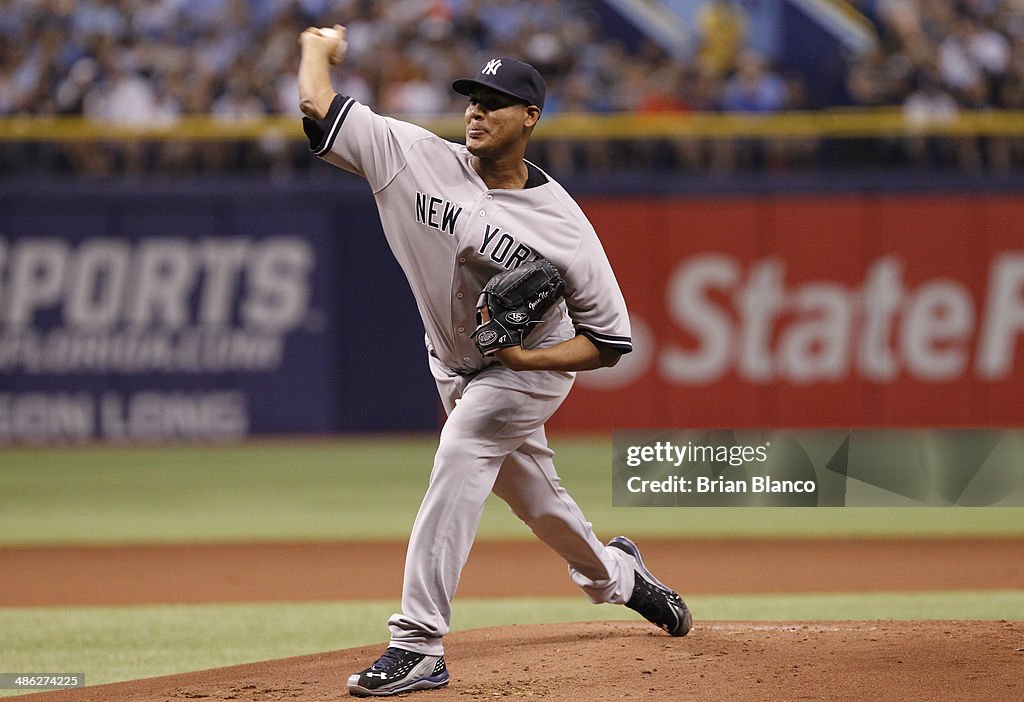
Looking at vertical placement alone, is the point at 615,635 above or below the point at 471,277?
below

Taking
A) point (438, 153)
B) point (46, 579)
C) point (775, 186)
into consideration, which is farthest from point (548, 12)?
point (438, 153)

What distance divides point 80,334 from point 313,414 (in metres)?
2.09

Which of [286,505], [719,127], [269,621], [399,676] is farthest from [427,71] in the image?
[399,676]

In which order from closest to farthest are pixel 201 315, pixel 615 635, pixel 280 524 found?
1. pixel 615 635
2. pixel 280 524
3. pixel 201 315

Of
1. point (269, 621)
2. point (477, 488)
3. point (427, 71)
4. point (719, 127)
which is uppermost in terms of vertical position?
point (427, 71)

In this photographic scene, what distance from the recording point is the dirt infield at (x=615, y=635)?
14.5 feet

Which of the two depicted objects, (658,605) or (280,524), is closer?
(658,605)

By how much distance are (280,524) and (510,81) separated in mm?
5644

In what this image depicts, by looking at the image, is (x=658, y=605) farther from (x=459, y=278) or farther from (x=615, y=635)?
(x=459, y=278)

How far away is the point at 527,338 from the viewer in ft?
15.5

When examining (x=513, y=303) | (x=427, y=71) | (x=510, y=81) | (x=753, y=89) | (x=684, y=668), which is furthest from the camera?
(x=427, y=71)

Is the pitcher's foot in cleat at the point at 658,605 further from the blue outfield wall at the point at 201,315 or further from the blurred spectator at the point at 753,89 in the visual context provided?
the blurred spectator at the point at 753,89

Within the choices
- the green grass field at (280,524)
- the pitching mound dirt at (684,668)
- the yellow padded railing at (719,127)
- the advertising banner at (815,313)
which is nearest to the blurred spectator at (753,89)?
the yellow padded railing at (719,127)

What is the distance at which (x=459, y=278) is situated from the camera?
15.0ft
